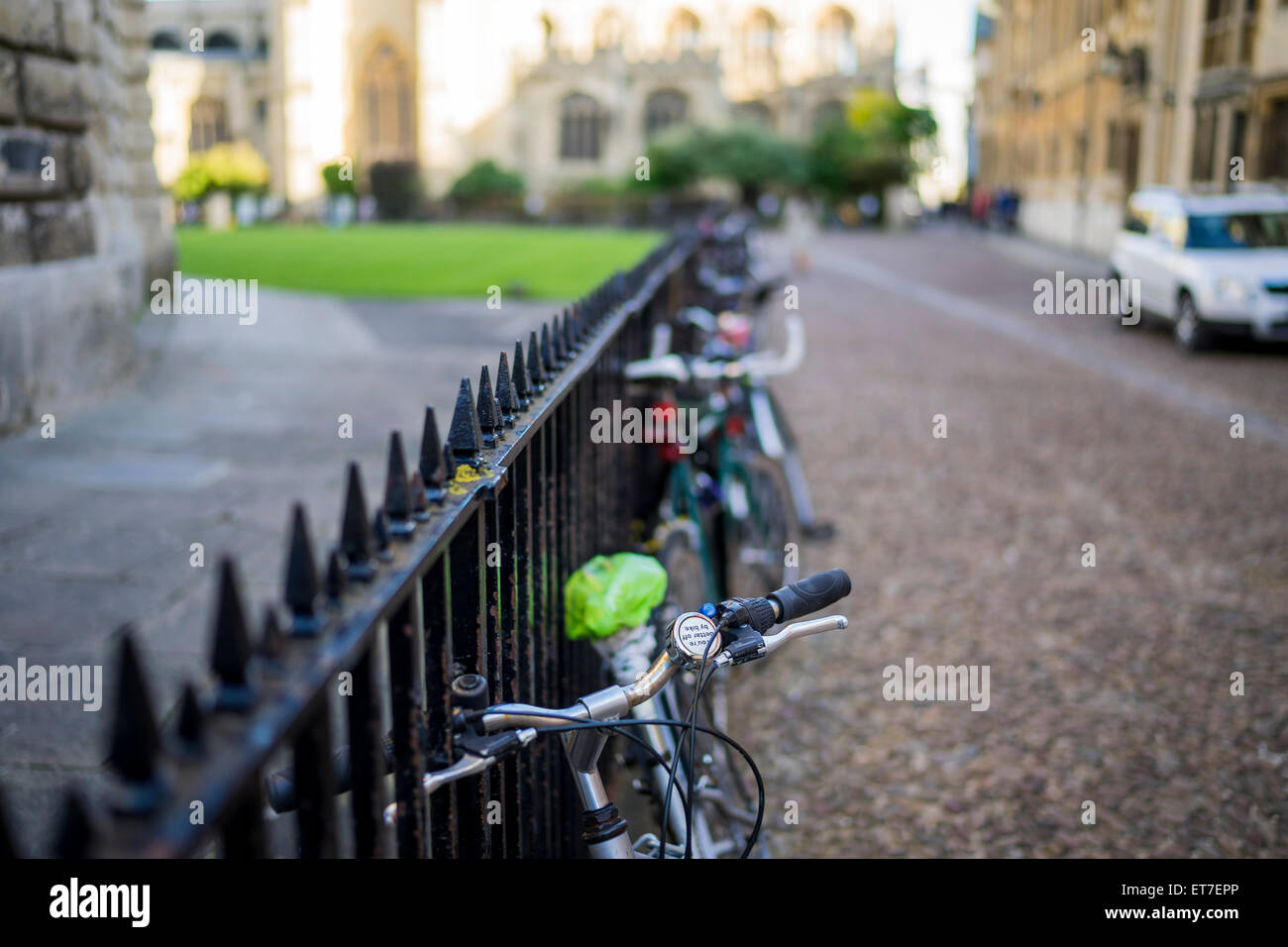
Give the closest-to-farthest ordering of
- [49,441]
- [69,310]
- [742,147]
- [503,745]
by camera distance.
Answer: [503,745]
[49,441]
[69,310]
[742,147]

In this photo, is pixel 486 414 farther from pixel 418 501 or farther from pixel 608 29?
pixel 608 29

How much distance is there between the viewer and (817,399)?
35.4 ft

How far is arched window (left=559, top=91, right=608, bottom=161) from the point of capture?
6047 cm

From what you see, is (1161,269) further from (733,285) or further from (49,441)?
(49,441)

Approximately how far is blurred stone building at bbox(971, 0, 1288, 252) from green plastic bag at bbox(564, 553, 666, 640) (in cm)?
2001

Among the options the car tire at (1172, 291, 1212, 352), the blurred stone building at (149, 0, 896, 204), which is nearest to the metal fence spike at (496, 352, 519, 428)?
the car tire at (1172, 291, 1212, 352)

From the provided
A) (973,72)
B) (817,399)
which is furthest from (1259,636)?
(973,72)

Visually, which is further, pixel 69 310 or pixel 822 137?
pixel 822 137

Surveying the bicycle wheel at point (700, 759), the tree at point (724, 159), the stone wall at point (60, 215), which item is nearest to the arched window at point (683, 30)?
the tree at point (724, 159)

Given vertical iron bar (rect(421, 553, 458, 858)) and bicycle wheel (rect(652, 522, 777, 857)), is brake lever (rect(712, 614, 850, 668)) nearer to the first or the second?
vertical iron bar (rect(421, 553, 458, 858))

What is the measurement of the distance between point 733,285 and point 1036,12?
35483mm

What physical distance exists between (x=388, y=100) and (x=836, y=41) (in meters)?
24.5

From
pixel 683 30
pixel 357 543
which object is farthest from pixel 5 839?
pixel 683 30

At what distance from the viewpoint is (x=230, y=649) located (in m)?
1.07
